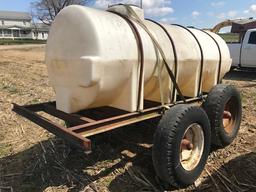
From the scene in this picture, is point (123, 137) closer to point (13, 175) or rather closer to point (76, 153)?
point (76, 153)

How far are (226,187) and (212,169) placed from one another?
521 millimetres

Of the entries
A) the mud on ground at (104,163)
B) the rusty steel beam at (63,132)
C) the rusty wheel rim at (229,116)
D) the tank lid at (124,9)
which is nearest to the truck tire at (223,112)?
the rusty wheel rim at (229,116)

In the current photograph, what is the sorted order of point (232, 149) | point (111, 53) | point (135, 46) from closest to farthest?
1. point (111, 53)
2. point (135, 46)
3. point (232, 149)

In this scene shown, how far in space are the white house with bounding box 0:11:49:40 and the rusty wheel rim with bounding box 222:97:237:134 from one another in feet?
280

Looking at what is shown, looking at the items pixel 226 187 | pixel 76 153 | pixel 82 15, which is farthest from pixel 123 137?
pixel 82 15

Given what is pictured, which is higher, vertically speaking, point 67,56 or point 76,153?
point 67,56

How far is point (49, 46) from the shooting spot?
425cm

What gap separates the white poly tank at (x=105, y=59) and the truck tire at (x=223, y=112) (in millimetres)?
600

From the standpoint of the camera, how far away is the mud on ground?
14.0 ft

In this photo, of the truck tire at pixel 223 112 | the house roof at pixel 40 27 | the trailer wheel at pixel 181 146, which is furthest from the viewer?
the house roof at pixel 40 27

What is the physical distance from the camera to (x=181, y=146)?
421 centimetres

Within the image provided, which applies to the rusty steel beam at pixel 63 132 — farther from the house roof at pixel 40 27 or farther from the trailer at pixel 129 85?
the house roof at pixel 40 27

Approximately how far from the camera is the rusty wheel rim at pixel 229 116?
17.8 feet

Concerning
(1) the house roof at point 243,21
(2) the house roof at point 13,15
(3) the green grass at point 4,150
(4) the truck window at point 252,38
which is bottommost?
(3) the green grass at point 4,150
